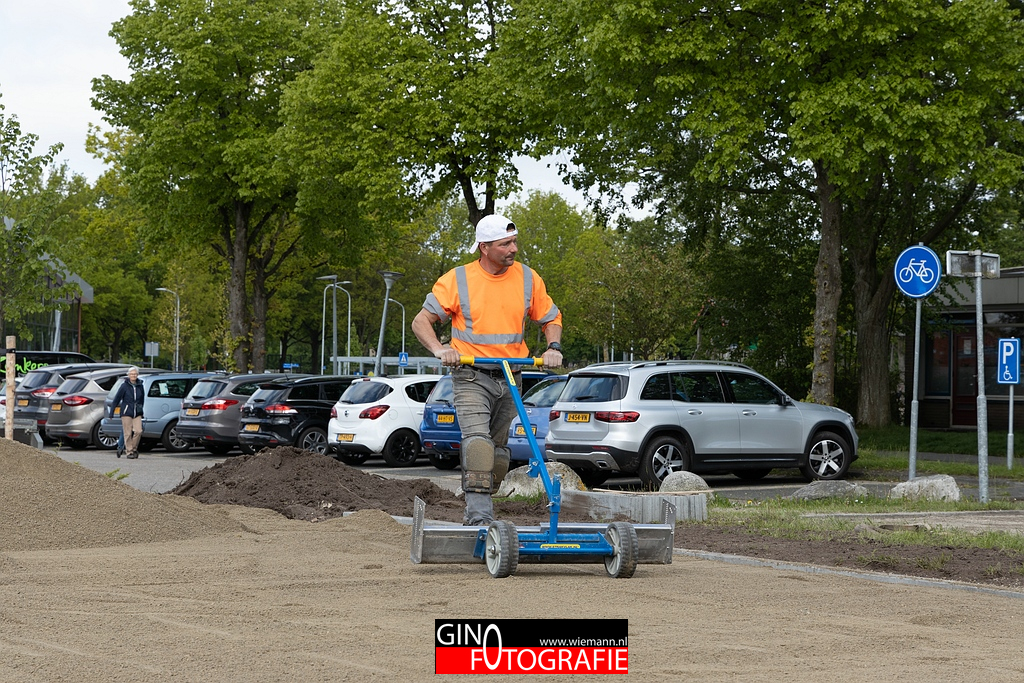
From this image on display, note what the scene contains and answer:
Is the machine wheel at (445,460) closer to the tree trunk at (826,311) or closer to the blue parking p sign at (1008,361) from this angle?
the tree trunk at (826,311)

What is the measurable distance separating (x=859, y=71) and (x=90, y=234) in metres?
31.5

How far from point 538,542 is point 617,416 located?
28.7 ft

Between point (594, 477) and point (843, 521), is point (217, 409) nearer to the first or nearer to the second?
point (594, 477)

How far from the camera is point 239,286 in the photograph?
39844 millimetres

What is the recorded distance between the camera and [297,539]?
961cm

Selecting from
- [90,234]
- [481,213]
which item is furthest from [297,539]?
[90,234]

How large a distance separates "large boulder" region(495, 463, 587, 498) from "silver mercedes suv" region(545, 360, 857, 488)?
6.41 ft

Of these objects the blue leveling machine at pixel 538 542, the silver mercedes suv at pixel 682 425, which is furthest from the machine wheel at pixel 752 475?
→ the blue leveling machine at pixel 538 542

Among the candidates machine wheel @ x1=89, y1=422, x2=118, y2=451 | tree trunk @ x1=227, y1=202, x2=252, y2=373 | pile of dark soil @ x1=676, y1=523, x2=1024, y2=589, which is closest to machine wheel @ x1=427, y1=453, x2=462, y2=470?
machine wheel @ x1=89, y1=422, x2=118, y2=451

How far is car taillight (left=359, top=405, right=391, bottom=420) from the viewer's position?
72.6 ft

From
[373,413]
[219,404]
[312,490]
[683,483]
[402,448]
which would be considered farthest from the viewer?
[219,404]

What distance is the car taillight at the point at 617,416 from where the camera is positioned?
52.6 feet

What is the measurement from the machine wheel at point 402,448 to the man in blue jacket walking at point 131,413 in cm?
540

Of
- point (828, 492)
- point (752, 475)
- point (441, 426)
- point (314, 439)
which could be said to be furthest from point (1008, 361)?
point (314, 439)
